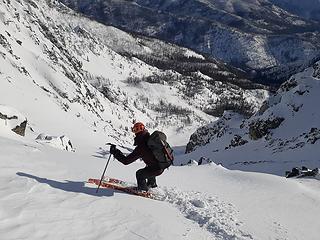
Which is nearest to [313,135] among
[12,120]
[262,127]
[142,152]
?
[262,127]

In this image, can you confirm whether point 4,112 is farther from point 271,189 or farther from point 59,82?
point 59,82

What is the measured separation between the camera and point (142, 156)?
14.0 metres

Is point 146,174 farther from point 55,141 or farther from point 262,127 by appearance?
point 262,127

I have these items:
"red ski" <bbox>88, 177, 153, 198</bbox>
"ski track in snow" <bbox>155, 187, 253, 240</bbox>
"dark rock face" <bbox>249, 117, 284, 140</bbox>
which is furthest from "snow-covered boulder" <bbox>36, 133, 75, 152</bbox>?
"dark rock face" <bbox>249, 117, 284, 140</bbox>

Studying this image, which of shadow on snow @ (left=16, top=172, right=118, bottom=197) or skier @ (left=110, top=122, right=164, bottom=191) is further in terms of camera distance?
skier @ (left=110, top=122, right=164, bottom=191)

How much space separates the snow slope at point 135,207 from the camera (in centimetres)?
1066

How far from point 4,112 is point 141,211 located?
2214 cm

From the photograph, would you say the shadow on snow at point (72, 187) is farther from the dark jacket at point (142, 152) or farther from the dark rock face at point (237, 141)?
the dark rock face at point (237, 141)

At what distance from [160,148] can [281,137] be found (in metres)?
46.1

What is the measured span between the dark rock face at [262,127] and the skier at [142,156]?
162 ft

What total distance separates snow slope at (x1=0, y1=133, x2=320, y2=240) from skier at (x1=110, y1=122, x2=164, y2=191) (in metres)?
0.75

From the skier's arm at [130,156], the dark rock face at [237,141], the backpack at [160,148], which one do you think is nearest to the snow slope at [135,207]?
the skier's arm at [130,156]

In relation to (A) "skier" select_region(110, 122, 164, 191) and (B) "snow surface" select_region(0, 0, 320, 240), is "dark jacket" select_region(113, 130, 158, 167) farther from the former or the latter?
(B) "snow surface" select_region(0, 0, 320, 240)

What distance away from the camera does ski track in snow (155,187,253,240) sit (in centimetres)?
1193
